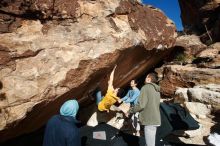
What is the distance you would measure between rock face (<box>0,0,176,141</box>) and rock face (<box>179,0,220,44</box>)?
12968 mm

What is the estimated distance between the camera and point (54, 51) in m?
5.52

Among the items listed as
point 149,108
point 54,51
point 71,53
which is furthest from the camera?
point 71,53

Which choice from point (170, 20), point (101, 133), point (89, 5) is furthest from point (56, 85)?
point (170, 20)

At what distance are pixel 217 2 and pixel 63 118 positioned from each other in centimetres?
1921

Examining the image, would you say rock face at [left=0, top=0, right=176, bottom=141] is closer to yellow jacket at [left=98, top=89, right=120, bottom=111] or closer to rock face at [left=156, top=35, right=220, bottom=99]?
yellow jacket at [left=98, top=89, right=120, bottom=111]

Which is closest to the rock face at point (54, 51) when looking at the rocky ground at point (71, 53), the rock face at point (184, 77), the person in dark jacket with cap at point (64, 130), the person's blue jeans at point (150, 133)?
the rocky ground at point (71, 53)

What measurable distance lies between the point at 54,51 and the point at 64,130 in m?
2.33

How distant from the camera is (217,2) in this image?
20094 mm

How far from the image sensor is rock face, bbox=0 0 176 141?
5.00m

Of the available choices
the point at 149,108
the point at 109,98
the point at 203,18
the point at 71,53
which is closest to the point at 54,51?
the point at 71,53

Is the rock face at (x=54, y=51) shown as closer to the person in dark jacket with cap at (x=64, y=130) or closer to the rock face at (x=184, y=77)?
the person in dark jacket with cap at (x=64, y=130)

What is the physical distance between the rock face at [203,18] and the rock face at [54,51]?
12968 millimetres

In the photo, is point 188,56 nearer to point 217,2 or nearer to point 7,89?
point 217,2

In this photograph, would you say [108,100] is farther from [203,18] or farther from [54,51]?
[203,18]
